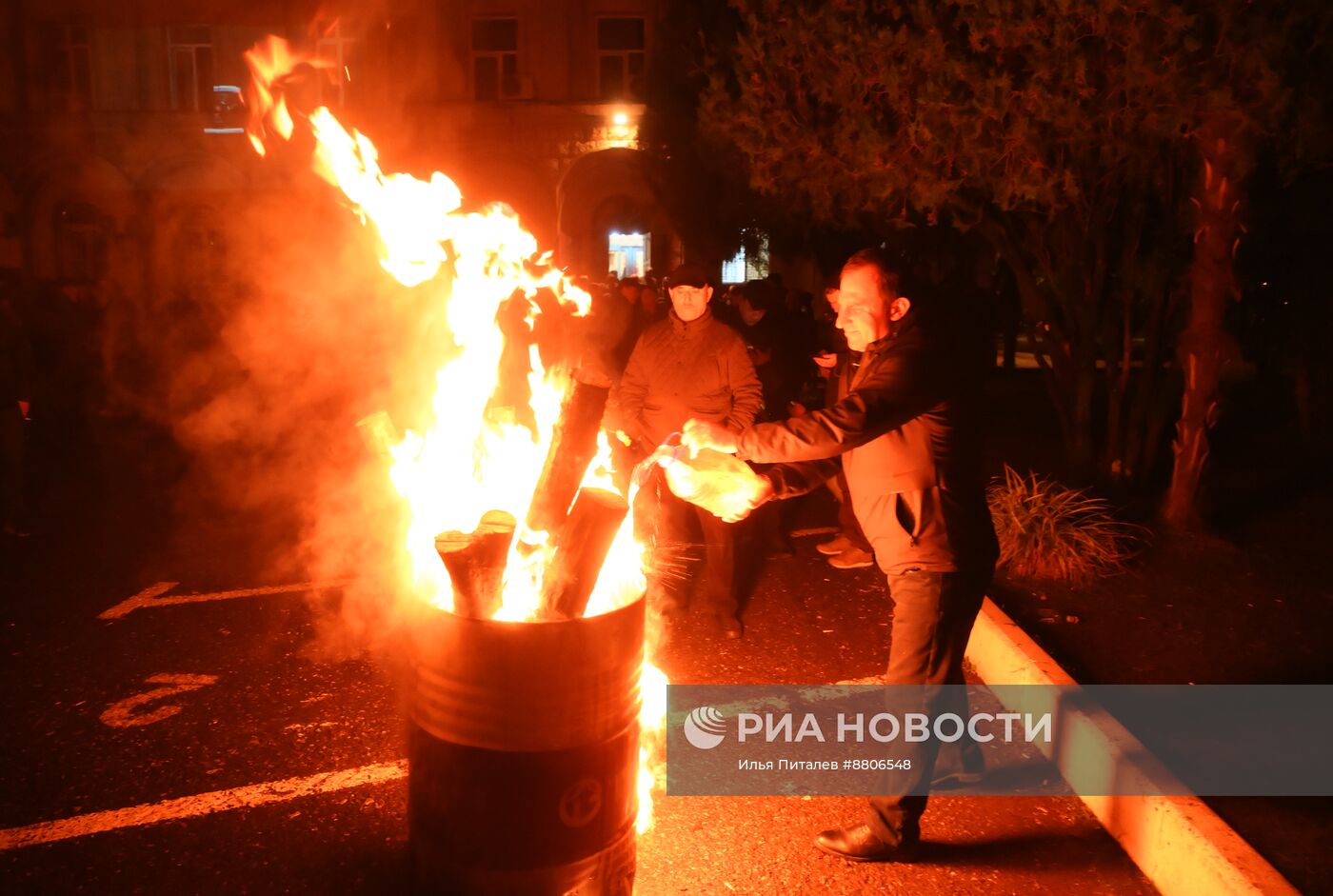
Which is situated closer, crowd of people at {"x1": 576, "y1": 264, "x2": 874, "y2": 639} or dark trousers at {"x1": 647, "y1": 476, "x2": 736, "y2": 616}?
crowd of people at {"x1": 576, "y1": 264, "x2": 874, "y2": 639}

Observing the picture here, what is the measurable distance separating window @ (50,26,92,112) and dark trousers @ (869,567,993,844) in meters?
29.7

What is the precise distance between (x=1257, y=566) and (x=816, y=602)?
3.40m

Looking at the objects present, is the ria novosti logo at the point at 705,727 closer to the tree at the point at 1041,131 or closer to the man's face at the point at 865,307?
the man's face at the point at 865,307

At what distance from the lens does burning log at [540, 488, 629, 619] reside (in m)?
3.17

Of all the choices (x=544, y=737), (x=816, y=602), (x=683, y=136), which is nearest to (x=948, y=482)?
(x=544, y=737)

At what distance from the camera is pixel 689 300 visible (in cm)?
600

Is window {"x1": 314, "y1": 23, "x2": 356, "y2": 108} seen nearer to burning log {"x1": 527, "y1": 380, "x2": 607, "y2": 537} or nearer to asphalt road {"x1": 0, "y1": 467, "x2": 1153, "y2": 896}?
asphalt road {"x1": 0, "y1": 467, "x2": 1153, "y2": 896}

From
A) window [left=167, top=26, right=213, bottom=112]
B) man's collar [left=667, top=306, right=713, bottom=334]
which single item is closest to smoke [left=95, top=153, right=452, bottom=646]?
man's collar [left=667, top=306, right=713, bottom=334]

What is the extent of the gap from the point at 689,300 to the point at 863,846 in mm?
3322

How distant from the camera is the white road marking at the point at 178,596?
6523 mm

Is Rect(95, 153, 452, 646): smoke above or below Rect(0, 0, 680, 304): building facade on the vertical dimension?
below

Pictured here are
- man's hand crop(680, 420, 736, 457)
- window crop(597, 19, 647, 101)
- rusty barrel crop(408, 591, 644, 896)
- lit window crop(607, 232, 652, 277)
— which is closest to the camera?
rusty barrel crop(408, 591, 644, 896)

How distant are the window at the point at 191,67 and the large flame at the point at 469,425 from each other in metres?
24.8

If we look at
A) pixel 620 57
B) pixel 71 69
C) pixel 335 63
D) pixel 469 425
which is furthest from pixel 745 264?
pixel 469 425
